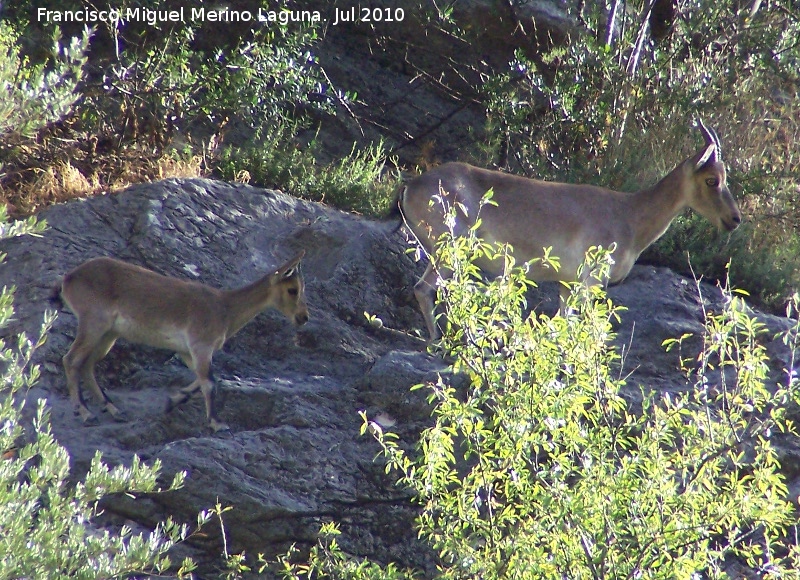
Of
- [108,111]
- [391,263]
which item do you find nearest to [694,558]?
[391,263]

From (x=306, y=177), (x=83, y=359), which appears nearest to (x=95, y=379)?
(x=83, y=359)

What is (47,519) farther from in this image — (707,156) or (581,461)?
(707,156)

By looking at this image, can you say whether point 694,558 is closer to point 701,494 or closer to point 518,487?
point 701,494

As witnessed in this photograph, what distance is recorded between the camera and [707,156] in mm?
10242

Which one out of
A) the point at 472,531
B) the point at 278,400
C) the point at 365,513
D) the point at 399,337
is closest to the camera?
the point at 472,531

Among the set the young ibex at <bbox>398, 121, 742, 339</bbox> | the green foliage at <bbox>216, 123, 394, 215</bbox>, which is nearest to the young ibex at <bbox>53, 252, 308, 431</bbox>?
the young ibex at <bbox>398, 121, 742, 339</bbox>

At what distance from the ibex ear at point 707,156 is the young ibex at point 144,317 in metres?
4.14

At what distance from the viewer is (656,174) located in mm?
12609

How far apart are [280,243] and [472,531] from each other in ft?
16.0

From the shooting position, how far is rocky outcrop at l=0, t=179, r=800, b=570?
23.9 feet

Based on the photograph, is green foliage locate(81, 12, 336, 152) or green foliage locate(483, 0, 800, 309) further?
green foliage locate(483, 0, 800, 309)

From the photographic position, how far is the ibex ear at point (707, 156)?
1020 cm

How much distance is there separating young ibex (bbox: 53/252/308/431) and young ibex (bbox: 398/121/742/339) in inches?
53.3

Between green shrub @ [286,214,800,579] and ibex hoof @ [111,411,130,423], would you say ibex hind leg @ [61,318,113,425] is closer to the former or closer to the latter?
ibex hoof @ [111,411,130,423]
